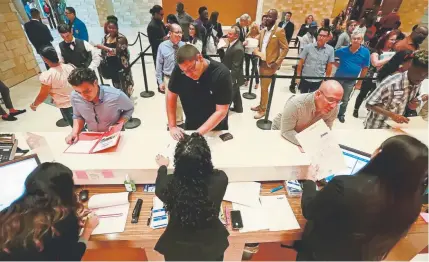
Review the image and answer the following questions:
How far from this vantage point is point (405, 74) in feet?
7.05

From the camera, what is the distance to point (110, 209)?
57.2 inches

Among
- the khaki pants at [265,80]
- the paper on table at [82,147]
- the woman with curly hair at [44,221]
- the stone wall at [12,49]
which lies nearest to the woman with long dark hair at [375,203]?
the woman with curly hair at [44,221]

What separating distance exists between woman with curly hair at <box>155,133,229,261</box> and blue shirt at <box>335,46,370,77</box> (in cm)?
337

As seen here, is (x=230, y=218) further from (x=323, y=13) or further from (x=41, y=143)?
(x=323, y=13)

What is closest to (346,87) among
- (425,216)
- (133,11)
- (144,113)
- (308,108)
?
(308,108)

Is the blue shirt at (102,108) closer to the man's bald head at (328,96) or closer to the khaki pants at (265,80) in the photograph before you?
the man's bald head at (328,96)

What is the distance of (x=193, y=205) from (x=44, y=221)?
67cm

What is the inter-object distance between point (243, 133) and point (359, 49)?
2.85 m

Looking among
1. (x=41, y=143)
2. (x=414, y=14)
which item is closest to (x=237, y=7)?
(x=414, y=14)

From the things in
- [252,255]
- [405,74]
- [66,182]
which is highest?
[405,74]

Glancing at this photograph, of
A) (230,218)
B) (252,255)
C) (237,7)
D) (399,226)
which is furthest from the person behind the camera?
A: (237,7)

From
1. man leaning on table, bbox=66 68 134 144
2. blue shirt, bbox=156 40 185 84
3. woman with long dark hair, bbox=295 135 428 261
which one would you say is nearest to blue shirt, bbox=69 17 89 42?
blue shirt, bbox=156 40 185 84

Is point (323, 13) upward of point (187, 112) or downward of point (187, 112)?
upward

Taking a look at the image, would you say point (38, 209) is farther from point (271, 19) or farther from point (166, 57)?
point (271, 19)
